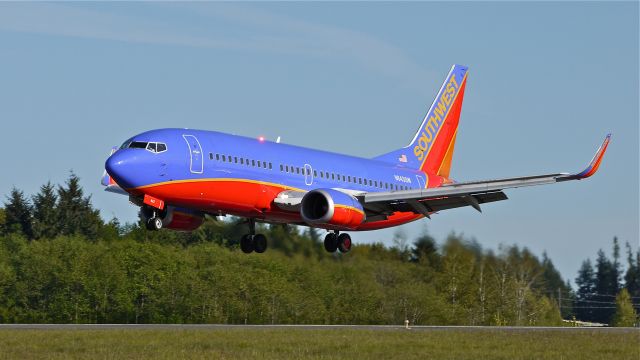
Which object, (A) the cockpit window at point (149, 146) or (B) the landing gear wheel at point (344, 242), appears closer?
(A) the cockpit window at point (149, 146)

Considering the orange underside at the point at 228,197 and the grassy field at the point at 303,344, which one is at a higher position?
the orange underside at the point at 228,197

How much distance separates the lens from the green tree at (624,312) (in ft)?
339

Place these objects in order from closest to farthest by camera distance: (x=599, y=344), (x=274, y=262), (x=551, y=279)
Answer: (x=599, y=344) → (x=274, y=262) → (x=551, y=279)

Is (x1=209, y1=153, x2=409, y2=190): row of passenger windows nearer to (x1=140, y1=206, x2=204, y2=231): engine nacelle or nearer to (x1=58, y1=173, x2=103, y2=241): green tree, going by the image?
(x1=140, y1=206, x2=204, y2=231): engine nacelle

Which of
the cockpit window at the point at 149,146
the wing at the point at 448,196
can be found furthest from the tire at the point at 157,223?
the wing at the point at 448,196

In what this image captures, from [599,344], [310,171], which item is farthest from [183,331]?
[599,344]

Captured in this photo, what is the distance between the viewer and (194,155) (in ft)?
168

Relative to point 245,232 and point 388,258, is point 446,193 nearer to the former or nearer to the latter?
point 245,232

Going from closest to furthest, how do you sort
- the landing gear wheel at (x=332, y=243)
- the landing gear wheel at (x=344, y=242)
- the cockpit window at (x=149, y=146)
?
the cockpit window at (x=149, y=146) < the landing gear wheel at (x=344, y=242) < the landing gear wheel at (x=332, y=243)

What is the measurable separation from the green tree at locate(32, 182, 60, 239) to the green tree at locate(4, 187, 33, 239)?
0.58m

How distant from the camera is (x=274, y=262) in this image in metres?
76.5

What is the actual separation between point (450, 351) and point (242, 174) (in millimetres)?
12847

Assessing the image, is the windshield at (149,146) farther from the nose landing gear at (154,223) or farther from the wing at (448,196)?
the wing at (448,196)

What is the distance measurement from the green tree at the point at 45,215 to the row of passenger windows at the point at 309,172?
157 ft
